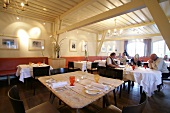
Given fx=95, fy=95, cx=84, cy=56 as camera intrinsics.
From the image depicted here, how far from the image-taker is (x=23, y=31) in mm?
4676

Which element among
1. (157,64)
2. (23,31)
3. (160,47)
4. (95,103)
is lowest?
(95,103)

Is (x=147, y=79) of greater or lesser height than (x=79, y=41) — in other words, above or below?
below

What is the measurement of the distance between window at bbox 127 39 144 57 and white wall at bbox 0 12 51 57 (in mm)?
8047

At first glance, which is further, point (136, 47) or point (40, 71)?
point (136, 47)

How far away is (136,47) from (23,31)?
9.43m

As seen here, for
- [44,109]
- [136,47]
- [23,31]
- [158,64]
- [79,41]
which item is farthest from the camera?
[136,47]

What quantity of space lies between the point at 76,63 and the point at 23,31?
3.04 m

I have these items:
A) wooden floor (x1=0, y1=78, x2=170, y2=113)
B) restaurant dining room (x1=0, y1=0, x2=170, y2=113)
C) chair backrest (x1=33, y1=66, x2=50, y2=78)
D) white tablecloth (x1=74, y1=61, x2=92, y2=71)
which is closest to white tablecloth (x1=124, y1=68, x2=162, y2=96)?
restaurant dining room (x1=0, y1=0, x2=170, y2=113)

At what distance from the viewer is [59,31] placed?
4.97 meters

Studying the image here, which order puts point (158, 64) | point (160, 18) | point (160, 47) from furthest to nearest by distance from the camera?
point (160, 47) < point (158, 64) < point (160, 18)

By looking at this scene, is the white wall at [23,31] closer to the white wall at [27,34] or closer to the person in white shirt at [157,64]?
the white wall at [27,34]

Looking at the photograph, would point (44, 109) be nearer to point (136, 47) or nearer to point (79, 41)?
point (79, 41)

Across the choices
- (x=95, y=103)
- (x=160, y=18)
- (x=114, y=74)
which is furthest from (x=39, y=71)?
(x=160, y=18)

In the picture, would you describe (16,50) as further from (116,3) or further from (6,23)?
(116,3)
